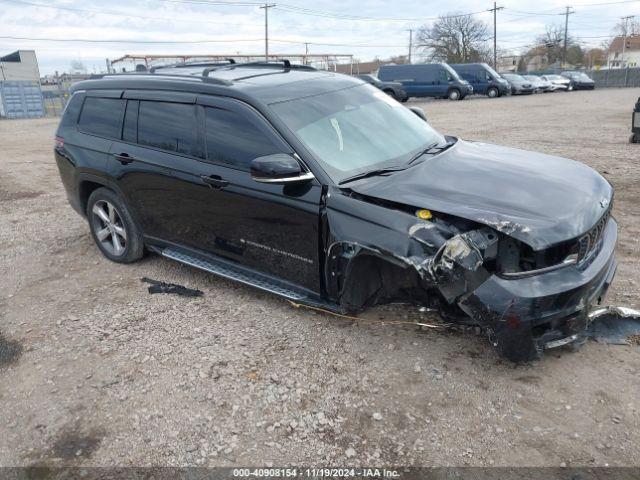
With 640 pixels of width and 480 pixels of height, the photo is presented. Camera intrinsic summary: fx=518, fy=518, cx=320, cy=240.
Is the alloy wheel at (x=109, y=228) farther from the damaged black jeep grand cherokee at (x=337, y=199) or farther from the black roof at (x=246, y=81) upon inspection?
the black roof at (x=246, y=81)

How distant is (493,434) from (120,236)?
397cm

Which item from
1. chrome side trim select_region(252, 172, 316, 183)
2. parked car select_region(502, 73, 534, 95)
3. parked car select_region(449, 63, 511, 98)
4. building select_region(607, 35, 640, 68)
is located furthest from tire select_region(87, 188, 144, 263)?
building select_region(607, 35, 640, 68)

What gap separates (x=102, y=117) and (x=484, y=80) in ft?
102

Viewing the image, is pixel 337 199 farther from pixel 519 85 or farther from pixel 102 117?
pixel 519 85

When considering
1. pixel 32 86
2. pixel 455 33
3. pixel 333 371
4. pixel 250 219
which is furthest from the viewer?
pixel 455 33

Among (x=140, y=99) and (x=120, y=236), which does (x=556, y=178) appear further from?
(x=120, y=236)

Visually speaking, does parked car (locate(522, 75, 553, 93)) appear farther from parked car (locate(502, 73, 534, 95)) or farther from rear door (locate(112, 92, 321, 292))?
rear door (locate(112, 92, 321, 292))

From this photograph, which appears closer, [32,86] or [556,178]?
[556,178]

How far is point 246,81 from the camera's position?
412 centimetres

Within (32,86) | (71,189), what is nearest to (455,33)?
(32,86)

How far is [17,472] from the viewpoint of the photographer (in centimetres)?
268

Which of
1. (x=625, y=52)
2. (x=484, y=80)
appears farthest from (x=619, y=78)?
(x=625, y=52)

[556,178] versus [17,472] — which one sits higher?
[556,178]

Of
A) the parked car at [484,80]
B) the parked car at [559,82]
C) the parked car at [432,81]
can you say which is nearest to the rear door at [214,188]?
the parked car at [432,81]
